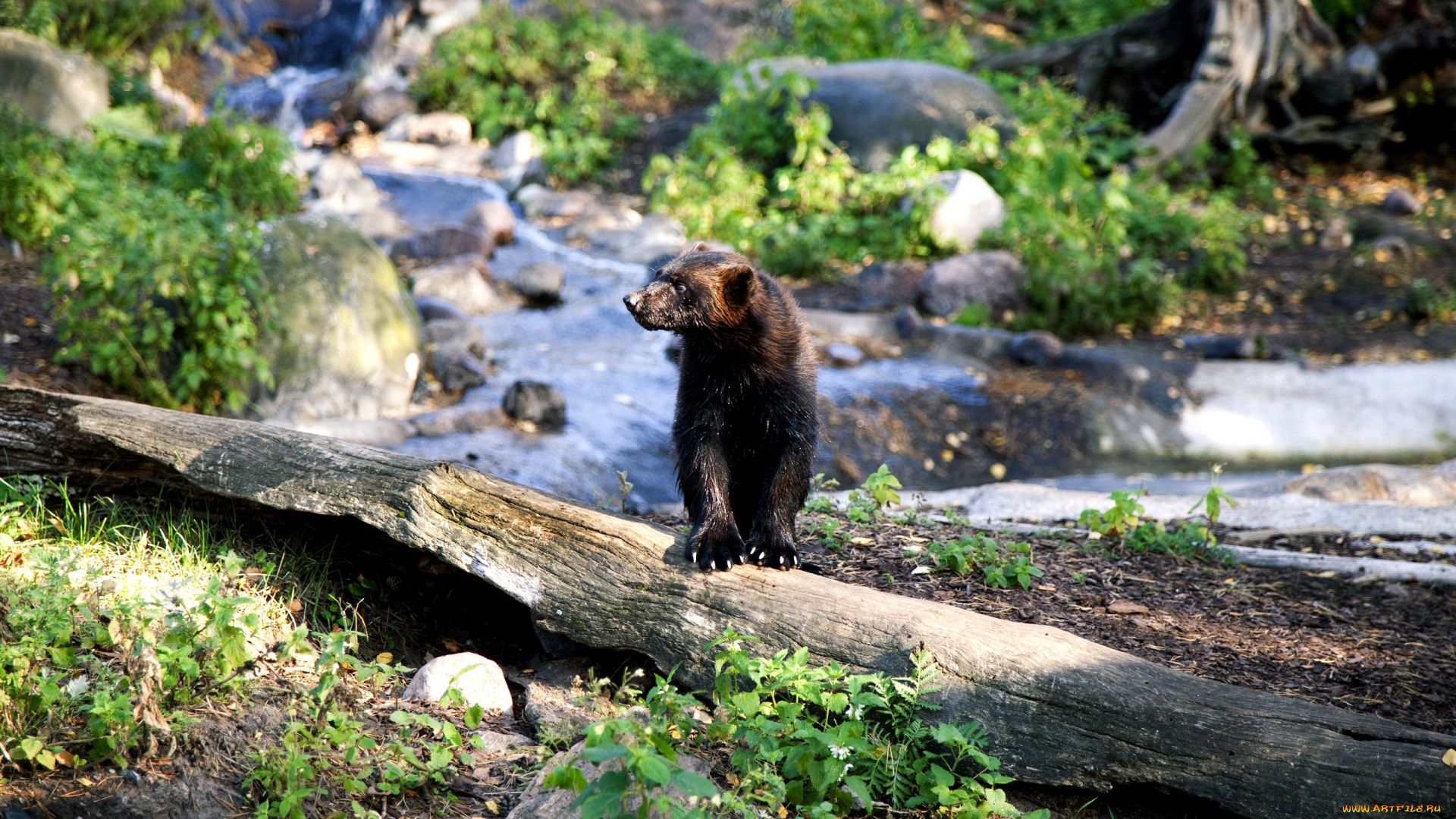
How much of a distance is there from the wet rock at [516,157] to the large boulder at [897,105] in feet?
12.5

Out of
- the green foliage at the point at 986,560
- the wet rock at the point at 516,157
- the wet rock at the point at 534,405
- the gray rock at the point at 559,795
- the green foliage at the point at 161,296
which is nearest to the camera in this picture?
the gray rock at the point at 559,795

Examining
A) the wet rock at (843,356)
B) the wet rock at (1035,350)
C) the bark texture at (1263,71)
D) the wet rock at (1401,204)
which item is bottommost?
the wet rock at (843,356)

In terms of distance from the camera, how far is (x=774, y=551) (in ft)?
12.3

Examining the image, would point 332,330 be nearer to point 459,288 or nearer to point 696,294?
point 459,288

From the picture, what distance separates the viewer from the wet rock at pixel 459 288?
10.4 meters

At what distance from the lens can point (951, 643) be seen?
3.18m

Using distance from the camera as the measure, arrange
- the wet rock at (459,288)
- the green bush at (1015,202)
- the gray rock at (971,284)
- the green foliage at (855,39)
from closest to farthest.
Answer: the wet rock at (459,288)
the green bush at (1015,202)
the gray rock at (971,284)
the green foliage at (855,39)

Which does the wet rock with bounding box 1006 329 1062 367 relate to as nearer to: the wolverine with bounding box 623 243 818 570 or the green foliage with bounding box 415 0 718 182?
the wolverine with bounding box 623 243 818 570

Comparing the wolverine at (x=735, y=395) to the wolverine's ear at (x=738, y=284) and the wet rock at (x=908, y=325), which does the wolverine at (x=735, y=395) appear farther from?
the wet rock at (x=908, y=325)

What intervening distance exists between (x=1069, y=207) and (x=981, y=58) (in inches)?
321

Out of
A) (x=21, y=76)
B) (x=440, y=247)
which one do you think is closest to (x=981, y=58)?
(x=440, y=247)

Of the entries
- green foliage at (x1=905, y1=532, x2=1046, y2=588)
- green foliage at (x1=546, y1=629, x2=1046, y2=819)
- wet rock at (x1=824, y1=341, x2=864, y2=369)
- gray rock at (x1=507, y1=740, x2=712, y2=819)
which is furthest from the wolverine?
wet rock at (x1=824, y1=341, x2=864, y2=369)

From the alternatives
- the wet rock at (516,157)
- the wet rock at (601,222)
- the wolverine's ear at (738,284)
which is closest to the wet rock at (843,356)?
the wet rock at (601,222)

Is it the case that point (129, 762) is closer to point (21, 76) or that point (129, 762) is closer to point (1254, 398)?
point (1254, 398)
